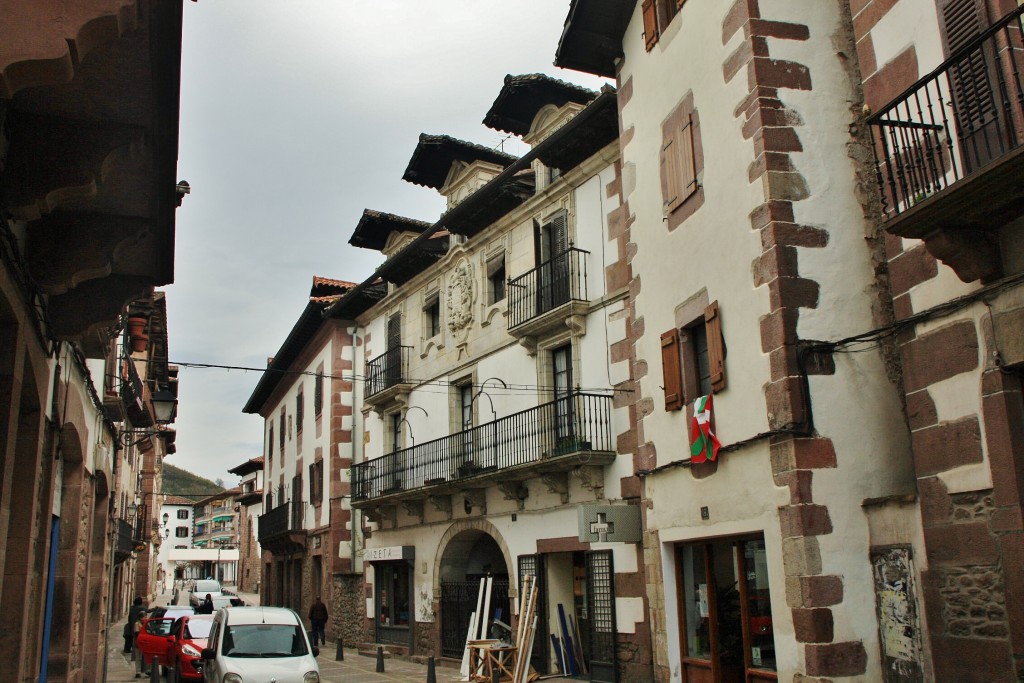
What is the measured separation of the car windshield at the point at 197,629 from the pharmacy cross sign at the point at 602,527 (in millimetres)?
9359

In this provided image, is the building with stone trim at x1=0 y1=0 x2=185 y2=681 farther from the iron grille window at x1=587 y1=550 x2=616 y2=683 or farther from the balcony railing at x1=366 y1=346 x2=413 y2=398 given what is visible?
the balcony railing at x1=366 y1=346 x2=413 y2=398

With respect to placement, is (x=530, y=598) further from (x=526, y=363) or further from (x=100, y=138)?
(x=100, y=138)

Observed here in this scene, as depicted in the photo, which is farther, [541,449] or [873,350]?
[541,449]

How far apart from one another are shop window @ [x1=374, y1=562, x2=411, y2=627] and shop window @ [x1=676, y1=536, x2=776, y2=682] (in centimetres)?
1192

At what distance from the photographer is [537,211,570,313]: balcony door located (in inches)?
677

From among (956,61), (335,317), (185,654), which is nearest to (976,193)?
(956,61)

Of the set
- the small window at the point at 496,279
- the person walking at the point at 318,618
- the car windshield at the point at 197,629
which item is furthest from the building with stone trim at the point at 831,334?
the person walking at the point at 318,618

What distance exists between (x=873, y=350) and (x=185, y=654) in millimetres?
13984

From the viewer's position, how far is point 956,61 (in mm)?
7520

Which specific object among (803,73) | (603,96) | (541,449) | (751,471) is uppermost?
(603,96)

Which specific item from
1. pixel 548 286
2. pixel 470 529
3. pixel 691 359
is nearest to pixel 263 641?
pixel 470 529

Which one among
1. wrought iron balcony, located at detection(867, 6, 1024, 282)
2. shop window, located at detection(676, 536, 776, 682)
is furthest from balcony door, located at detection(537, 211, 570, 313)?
wrought iron balcony, located at detection(867, 6, 1024, 282)

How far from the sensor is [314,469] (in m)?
30.2

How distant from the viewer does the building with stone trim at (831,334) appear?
7738mm
